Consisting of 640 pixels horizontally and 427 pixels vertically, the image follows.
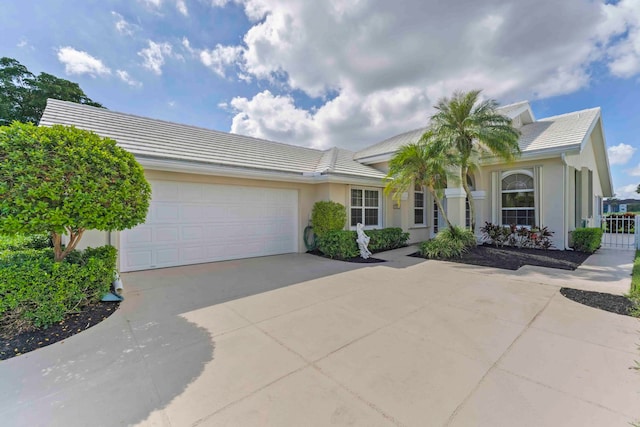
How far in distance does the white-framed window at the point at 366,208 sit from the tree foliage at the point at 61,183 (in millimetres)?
8236

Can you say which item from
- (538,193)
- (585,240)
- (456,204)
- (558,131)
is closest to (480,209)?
(456,204)

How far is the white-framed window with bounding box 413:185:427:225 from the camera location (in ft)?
44.0

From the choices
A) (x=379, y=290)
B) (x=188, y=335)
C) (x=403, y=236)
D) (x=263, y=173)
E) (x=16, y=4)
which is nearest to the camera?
(x=188, y=335)

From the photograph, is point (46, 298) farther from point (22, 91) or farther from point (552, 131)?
point (22, 91)

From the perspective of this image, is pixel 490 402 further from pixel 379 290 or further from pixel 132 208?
pixel 132 208

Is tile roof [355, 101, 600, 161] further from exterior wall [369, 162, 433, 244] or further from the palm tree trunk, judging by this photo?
exterior wall [369, 162, 433, 244]

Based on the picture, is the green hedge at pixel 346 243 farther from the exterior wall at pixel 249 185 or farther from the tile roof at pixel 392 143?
the tile roof at pixel 392 143

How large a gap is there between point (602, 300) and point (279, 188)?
30.1 feet

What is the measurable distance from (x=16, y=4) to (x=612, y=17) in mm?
17356

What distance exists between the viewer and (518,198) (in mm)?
11359

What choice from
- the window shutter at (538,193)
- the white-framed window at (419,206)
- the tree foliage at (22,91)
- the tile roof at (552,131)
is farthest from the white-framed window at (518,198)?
the tree foliage at (22,91)

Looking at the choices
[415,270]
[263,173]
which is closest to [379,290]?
[415,270]

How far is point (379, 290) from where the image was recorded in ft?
19.2

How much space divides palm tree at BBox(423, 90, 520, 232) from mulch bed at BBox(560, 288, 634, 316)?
5.63m
